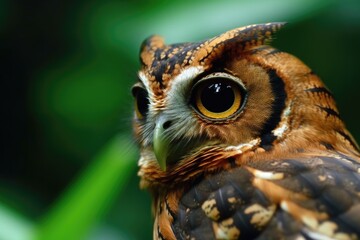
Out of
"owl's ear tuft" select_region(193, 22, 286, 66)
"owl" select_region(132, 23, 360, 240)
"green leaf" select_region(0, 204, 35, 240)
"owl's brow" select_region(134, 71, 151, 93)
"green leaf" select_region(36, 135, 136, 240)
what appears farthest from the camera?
"green leaf" select_region(0, 204, 35, 240)

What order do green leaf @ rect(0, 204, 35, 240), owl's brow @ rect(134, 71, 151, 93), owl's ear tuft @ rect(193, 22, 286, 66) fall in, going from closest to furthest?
1. owl's ear tuft @ rect(193, 22, 286, 66)
2. owl's brow @ rect(134, 71, 151, 93)
3. green leaf @ rect(0, 204, 35, 240)

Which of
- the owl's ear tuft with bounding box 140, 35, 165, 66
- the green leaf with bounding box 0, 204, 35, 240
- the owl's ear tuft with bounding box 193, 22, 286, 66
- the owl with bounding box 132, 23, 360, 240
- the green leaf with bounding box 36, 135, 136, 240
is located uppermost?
the owl's ear tuft with bounding box 193, 22, 286, 66

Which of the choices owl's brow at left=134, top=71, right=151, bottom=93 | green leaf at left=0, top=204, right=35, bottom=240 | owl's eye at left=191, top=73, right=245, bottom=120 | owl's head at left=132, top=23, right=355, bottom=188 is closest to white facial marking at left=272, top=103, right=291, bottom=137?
owl's head at left=132, top=23, right=355, bottom=188

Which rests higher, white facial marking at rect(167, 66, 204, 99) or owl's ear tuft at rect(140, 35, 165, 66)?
owl's ear tuft at rect(140, 35, 165, 66)

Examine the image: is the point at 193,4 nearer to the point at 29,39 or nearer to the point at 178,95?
the point at 178,95

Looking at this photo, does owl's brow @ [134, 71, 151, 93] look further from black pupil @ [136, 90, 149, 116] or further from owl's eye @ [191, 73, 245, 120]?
owl's eye @ [191, 73, 245, 120]

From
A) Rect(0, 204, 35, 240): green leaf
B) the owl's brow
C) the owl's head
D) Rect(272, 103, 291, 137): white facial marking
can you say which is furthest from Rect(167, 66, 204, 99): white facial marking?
Rect(0, 204, 35, 240): green leaf

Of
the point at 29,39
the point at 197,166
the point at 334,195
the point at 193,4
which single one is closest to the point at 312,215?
the point at 334,195

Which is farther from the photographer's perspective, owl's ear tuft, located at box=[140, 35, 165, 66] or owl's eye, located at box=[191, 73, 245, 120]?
owl's ear tuft, located at box=[140, 35, 165, 66]

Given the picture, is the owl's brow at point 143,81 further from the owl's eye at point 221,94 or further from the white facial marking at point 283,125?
the white facial marking at point 283,125
